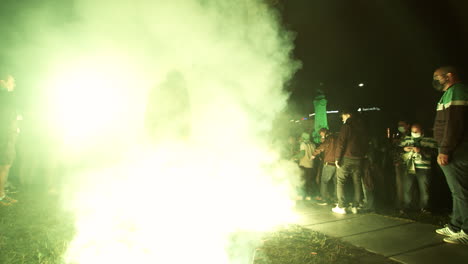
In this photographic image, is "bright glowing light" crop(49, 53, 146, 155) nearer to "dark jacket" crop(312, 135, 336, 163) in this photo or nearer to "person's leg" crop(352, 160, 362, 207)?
"dark jacket" crop(312, 135, 336, 163)

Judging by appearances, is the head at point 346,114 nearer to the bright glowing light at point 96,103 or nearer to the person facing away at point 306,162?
the person facing away at point 306,162

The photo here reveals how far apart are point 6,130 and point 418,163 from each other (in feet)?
27.3

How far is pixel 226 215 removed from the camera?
492cm

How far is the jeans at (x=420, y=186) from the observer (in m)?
5.43

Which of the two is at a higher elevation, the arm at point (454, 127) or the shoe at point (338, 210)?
the arm at point (454, 127)

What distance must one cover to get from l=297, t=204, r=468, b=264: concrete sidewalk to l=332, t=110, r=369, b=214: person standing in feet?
1.83

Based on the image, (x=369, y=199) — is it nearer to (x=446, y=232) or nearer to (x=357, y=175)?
(x=357, y=175)

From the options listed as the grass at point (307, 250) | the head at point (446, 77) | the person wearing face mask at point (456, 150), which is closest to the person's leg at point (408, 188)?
the person wearing face mask at point (456, 150)

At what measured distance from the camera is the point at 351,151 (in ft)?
17.8

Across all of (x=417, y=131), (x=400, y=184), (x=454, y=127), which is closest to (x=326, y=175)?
(x=400, y=184)

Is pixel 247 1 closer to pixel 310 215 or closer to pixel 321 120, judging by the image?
pixel 310 215

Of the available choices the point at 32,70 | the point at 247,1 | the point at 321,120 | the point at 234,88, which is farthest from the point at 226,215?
the point at 321,120

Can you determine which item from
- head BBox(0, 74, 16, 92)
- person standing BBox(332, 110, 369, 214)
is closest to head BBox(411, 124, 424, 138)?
person standing BBox(332, 110, 369, 214)

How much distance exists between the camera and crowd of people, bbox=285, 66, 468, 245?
3.83 meters
